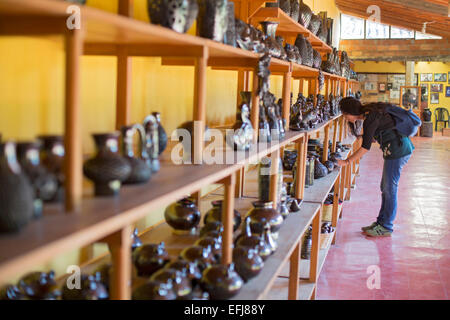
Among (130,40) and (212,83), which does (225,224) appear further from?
(212,83)

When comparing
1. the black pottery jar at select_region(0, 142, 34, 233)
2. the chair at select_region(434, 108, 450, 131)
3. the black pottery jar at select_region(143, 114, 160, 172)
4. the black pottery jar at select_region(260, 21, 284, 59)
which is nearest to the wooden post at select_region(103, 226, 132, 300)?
the black pottery jar at select_region(0, 142, 34, 233)

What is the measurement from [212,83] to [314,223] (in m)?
1.38

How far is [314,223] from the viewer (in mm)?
3832

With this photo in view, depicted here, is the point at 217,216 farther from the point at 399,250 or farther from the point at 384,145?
the point at 384,145

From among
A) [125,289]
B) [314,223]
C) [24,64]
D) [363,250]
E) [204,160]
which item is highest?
[24,64]

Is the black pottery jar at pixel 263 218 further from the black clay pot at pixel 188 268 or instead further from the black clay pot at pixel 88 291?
the black clay pot at pixel 88 291

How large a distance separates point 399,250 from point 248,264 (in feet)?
11.4

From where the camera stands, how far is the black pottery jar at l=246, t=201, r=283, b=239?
2.73m

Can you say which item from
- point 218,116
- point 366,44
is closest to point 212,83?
point 218,116

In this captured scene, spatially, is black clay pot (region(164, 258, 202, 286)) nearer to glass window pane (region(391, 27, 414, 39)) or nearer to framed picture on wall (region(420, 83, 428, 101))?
glass window pane (region(391, 27, 414, 39))

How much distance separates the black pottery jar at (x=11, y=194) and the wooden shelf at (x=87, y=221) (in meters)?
0.02

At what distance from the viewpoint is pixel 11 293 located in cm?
174

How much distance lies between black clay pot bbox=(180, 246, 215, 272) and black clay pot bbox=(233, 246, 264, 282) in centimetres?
11
